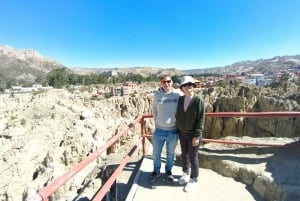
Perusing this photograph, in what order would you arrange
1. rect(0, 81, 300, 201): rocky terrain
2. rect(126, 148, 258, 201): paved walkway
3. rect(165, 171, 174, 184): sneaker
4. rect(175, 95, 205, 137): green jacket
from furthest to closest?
1. rect(0, 81, 300, 201): rocky terrain
2. rect(165, 171, 174, 184): sneaker
3. rect(126, 148, 258, 201): paved walkway
4. rect(175, 95, 205, 137): green jacket

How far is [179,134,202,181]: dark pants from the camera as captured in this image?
4098mm

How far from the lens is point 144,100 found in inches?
1650

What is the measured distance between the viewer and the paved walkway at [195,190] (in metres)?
4.02

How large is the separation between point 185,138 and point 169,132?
0.88 feet

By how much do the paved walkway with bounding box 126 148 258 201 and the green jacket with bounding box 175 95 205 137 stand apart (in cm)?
88

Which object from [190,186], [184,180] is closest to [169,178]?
[184,180]

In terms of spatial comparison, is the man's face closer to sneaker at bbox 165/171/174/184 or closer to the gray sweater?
the gray sweater

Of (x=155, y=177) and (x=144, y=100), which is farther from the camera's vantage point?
(x=144, y=100)

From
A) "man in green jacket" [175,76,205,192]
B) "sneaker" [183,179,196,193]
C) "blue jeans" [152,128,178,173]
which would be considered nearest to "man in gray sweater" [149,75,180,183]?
"blue jeans" [152,128,178,173]

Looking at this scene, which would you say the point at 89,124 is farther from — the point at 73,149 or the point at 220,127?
the point at 220,127

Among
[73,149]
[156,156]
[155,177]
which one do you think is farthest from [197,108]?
[73,149]

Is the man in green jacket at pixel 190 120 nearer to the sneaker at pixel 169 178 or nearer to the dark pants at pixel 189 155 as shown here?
the dark pants at pixel 189 155

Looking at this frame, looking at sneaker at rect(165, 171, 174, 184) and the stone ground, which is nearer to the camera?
the stone ground

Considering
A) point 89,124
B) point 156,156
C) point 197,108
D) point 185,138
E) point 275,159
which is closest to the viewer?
point 197,108
